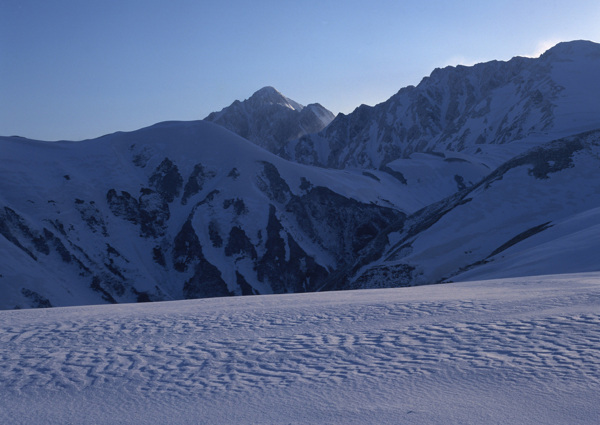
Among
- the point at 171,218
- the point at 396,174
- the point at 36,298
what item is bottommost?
the point at 36,298

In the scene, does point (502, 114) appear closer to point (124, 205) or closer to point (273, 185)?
point (273, 185)

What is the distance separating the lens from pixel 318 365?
782cm

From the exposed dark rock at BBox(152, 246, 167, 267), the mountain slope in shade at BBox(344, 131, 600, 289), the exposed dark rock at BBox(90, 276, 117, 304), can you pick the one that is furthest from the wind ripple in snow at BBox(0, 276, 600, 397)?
the exposed dark rock at BBox(152, 246, 167, 267)

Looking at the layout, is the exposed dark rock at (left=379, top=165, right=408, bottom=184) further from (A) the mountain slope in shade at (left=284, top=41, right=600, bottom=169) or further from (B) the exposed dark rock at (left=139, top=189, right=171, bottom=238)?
(B) the exposed dark rock at (left=139, top=189, right=171, bottom=238)

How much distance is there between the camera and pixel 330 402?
6.48m

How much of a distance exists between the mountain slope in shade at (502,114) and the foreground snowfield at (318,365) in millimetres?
92544

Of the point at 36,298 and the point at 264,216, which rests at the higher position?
the point at 264,216

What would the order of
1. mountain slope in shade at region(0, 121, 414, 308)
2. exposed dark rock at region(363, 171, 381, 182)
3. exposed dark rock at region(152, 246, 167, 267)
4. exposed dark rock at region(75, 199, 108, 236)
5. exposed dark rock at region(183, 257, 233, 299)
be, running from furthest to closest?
exposed dark rock at region(363, 171, 381, 182), exposed dark rock at region(152, 246, 167, 267), exposed dark rock at region(75, 199, 108, 236), exposed dark rock at region(183, 257, 233, 299), mountain slope in shade at region(0, 121, 414, 308)

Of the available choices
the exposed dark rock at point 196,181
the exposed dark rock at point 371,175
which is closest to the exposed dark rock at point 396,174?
the exposed dark rock at point 371,175

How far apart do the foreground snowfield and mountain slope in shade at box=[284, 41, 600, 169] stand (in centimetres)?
9254

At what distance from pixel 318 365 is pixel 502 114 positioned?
5932 inches

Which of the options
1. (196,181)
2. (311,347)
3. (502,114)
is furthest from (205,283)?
(502,114)

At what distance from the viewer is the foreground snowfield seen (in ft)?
20.4

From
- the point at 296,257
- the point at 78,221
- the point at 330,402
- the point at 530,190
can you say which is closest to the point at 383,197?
the point at 296,257
